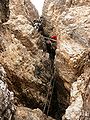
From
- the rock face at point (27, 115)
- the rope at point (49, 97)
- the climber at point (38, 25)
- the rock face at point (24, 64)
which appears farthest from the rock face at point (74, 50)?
the climber at point (38, 25)

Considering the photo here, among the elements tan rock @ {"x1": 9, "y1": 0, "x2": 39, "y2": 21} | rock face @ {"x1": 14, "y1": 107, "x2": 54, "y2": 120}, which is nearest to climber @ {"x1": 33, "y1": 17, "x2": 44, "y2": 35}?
tan rock @ {"x1": 9, "y1": 0, "x2": 39, "y2": 21}

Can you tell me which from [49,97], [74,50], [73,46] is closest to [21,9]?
[49,97]

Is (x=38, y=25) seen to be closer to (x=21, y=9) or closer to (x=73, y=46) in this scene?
(x=21, y=9)

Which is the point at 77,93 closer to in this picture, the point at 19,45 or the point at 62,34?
the point at 62,34

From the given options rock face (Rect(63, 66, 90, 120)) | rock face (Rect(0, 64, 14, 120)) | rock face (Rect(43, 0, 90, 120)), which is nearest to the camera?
rock face (Rect(0, 64, 14, 120))

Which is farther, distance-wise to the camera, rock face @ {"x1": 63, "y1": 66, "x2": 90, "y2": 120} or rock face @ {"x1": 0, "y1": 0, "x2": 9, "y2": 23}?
rock face @ {"x1": 0, "y1": 0, "x2": 9, "y2": 23}

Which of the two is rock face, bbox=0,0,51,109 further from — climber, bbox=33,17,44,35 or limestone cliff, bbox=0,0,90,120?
climber, bbox=33,17,44,35

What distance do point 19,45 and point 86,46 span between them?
410cm

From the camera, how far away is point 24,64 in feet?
54.2

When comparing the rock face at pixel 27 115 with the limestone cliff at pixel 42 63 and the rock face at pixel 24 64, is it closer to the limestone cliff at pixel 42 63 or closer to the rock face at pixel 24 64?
the limestone cliff at pixel 42 63

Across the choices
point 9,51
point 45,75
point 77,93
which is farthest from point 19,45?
point 77,93

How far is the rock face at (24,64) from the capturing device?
16422 mm

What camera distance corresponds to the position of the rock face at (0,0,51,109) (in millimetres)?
16422

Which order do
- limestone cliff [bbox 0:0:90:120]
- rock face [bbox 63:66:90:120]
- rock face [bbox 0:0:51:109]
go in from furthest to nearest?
rock face [bbox 0:0:51:109], limestone cliff [bbox 0:0:90:120], rock face [bbox 63:66:90:120]
